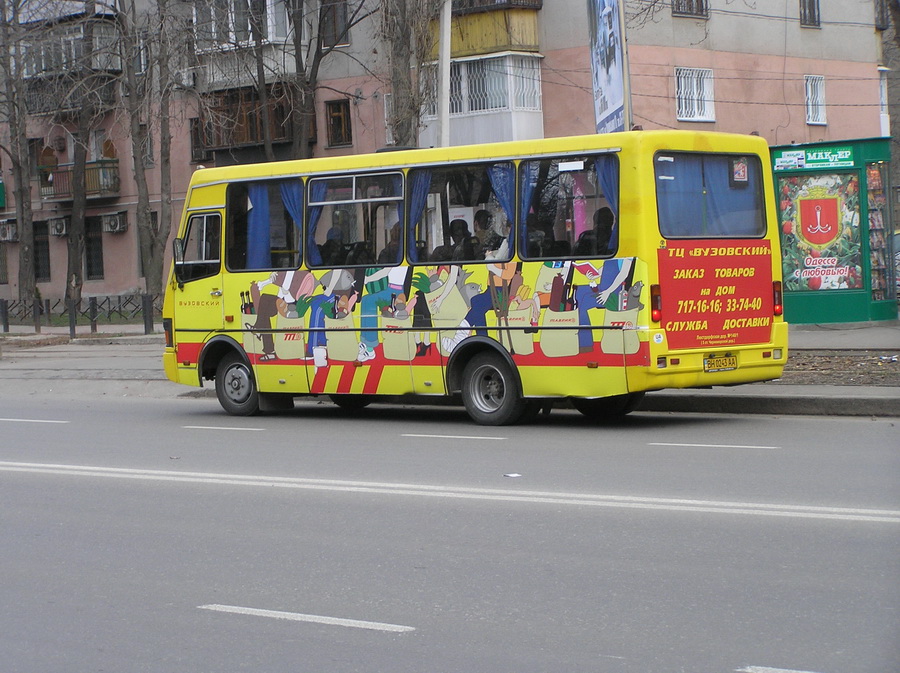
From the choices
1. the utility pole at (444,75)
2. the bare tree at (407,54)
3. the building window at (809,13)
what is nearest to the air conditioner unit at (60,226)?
the bare tree at (407,54)

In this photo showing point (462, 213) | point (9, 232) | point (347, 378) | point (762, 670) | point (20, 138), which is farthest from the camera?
point (9, 232)

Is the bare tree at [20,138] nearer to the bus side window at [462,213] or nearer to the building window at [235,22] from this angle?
the building window at [235,22]

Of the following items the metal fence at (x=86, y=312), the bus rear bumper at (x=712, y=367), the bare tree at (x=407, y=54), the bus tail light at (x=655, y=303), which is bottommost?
the bus rear bumper at (x=712, y=367)

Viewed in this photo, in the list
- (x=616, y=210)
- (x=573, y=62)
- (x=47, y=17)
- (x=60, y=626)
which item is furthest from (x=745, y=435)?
(x=47, y=17)

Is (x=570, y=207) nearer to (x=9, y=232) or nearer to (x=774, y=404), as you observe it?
(x=774, y=404)

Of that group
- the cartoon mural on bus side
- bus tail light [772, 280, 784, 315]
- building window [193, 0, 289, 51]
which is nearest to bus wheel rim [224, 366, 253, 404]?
the cartoon mural on bus side

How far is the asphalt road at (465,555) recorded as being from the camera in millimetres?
5520

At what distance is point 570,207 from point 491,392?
2209 millimetres

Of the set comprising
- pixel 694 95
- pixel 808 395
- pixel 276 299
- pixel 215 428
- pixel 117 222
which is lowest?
pixel 215 428

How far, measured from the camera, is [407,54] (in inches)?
1077

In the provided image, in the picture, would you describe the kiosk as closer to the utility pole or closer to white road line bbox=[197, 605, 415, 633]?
the utility pole

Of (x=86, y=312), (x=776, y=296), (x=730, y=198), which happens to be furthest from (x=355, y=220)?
(x=86, y=312)

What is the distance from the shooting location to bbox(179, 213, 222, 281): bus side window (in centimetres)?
1630

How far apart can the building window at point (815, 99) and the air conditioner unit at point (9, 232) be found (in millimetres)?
32081
